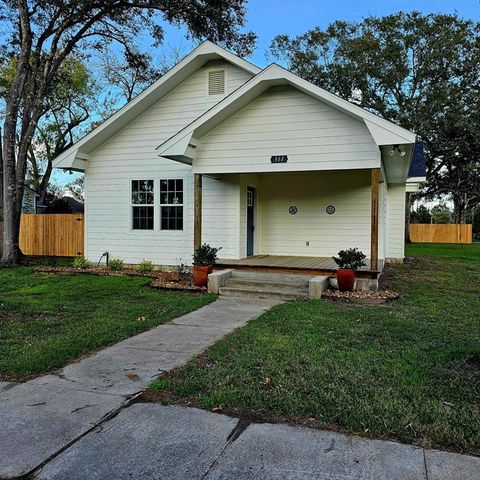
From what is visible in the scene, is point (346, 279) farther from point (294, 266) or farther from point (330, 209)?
point (330, 209)

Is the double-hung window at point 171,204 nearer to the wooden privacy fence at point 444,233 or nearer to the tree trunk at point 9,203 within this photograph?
the tree trunk at point 9,203

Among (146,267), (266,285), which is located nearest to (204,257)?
(266,285)

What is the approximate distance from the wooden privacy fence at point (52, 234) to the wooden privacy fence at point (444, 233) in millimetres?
28487

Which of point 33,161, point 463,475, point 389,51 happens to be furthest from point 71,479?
point 33,161

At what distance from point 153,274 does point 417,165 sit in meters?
11.3

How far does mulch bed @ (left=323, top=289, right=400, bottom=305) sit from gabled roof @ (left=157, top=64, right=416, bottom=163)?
302 centimetres

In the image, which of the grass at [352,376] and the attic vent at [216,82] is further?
the attic vent at [216,82]

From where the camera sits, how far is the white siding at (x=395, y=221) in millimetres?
15695

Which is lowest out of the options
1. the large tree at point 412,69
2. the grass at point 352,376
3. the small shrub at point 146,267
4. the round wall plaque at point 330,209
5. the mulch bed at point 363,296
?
the grass at point 352,376

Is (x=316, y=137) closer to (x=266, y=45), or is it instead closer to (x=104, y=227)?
(x=104, y=227)

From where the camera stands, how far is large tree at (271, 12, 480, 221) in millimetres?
26688

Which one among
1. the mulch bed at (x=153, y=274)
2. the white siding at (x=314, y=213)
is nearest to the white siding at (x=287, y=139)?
the mulch bed at (x=153, y=274)

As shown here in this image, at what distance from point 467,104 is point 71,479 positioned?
1193 inches

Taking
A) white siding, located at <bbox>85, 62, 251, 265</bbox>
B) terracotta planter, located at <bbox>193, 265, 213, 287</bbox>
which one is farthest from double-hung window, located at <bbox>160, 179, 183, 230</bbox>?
terracotta planter, located at <bbox>193, 265, 213, 287</bbox>
